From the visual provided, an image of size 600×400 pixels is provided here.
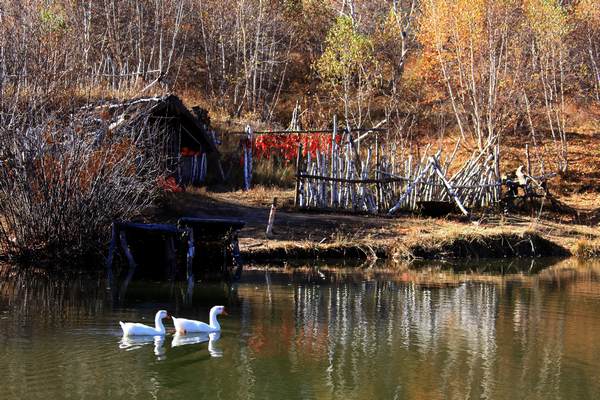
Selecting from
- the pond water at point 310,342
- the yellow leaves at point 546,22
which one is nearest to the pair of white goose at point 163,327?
the pond water at point 310,342

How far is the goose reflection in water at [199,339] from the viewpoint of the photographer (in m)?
11.5

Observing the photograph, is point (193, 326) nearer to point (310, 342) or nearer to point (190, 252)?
point (310, 342)

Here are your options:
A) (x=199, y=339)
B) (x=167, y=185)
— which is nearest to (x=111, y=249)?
(x=167, y=185)

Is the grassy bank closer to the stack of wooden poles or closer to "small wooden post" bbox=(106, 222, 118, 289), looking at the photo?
the stack of wooden poles

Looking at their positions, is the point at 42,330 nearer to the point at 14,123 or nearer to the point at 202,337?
the point at 202,337

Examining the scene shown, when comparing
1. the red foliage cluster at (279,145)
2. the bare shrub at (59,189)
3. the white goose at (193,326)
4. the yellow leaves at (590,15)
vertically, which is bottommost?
the white goose at (193,326)

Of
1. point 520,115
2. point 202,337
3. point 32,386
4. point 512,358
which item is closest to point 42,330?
point 202,337

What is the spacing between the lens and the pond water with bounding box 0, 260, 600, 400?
9.54 meters

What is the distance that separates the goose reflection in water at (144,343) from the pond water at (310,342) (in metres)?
0.03

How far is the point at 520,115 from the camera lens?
39938 mm

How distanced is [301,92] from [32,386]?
122 feet

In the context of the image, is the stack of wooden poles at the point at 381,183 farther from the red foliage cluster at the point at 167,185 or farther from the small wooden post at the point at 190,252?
the small wooden post at the point at 190,252

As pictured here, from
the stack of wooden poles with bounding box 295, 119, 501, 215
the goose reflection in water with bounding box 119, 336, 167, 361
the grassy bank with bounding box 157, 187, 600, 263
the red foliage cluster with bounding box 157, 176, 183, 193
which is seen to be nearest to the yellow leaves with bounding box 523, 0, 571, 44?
the stack of wooden poles with bounding box 295, 119, 501, 215

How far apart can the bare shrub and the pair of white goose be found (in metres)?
6.52
